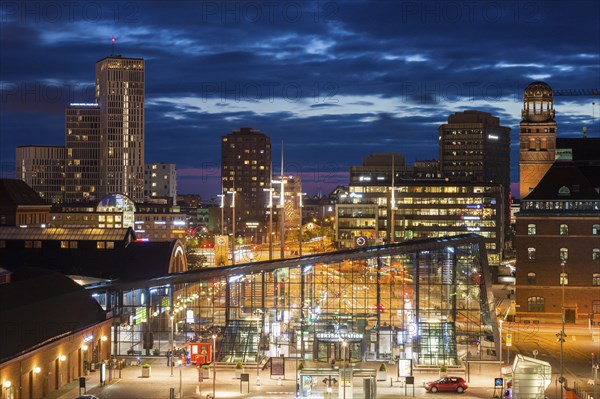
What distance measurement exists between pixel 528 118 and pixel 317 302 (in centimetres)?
6950

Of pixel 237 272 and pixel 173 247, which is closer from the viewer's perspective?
pixel 237 272

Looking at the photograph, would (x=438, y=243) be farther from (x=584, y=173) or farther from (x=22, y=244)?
(x=22, y=244)

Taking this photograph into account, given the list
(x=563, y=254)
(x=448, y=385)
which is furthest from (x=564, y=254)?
(x=448, y=385)

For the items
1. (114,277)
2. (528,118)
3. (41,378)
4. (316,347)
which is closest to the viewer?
(41,378)

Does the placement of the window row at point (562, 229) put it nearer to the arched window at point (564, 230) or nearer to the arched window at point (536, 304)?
the arched window at point (564, 230)

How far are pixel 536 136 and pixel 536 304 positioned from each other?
34.3 m

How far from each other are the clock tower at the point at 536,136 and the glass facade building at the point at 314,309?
199ft

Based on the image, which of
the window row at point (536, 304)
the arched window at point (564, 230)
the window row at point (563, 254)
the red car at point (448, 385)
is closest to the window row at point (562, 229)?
the arched window at point (564, 230)

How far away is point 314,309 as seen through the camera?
76188 millimetres

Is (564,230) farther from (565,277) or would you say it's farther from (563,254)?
(565,277)

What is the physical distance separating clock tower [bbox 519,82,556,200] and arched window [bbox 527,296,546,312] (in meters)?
28.9

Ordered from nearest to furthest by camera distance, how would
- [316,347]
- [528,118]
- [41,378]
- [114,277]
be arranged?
[41,378] → [316,347] → [114,277] → [528,118]

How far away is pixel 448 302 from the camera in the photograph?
77.2m

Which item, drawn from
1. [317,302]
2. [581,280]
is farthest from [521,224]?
[317,302]
